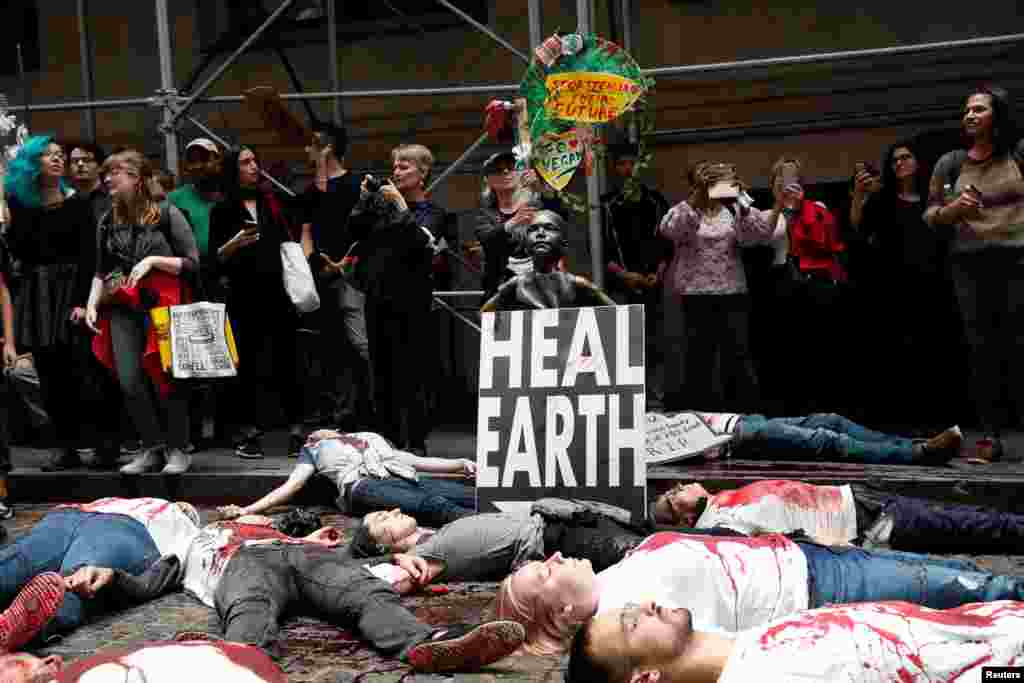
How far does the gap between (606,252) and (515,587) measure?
4.68m

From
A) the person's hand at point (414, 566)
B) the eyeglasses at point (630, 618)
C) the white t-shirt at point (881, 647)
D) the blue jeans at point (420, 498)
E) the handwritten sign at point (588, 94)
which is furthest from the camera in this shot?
the handwritten sign at point (588, 94)

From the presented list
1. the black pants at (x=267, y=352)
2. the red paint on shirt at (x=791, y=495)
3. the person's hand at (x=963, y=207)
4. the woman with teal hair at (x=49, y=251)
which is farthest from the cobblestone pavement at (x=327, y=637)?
the woman with teal hair at (x=49, y=251)

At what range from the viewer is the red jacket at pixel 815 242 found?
778 centimetres

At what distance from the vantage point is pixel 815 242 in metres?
A: 7.78

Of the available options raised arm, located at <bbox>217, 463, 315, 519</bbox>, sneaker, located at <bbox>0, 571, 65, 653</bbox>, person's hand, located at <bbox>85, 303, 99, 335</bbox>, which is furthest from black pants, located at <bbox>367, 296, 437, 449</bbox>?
sneaker, located at <bbox>0, 571, 65, 653</bbox>

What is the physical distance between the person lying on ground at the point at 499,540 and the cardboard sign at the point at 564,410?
Answer: 0.37m

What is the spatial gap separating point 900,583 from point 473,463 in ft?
10.0

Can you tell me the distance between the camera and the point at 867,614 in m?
2.99

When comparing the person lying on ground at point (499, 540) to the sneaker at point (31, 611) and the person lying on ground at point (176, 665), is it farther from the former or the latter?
the person lying on ground at point (176, 665)

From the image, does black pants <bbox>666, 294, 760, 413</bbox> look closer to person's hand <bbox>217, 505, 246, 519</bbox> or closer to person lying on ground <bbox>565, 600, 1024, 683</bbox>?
person's hand <bbox>217, 505, 246, 519</bbox>

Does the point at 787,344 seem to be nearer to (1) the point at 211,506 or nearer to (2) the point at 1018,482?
(2) the point at 1018,482

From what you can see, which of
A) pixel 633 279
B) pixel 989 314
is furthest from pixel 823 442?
pixel 633 279

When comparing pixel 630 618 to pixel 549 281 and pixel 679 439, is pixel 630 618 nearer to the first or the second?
pixel 549 281

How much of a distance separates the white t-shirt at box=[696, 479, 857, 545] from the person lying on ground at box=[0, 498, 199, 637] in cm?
219
